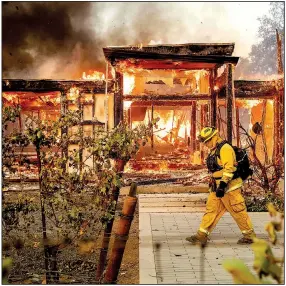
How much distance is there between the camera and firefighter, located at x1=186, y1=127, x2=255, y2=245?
7035mm

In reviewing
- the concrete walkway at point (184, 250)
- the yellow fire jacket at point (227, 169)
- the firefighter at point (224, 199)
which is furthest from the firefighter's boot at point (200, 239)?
the yellow fire jacket at point (227, 169)

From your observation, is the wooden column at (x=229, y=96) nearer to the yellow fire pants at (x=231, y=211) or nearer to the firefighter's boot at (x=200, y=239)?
the yellow fire pants at (x=231, y=211)

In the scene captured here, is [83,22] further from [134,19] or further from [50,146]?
[50,146]

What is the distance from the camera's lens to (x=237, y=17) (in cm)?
3672

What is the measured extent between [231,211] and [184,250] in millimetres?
1037

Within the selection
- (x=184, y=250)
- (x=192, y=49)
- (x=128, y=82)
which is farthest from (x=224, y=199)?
(x=128, y=82)

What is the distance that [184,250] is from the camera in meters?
6.75

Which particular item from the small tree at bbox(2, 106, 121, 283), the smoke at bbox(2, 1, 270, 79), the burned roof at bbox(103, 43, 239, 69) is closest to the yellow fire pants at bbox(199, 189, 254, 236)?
the small tree at bbox(2, 106, 121, 283)

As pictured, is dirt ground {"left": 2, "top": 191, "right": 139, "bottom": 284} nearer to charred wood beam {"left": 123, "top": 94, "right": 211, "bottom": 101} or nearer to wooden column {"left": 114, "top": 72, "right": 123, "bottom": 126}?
wooden column {"left": 114, "top": 72, "right": 123, "bottom": 126}

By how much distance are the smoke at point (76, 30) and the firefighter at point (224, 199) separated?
45.5 feet

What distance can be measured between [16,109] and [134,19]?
73.2 ft

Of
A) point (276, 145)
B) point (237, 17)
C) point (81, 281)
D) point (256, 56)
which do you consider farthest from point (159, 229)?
point (256, 56)

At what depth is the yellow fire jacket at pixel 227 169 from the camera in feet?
23.0

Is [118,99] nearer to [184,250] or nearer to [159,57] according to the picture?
[159,57]
